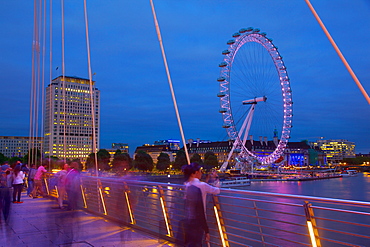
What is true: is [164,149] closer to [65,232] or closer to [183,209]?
[65,232]

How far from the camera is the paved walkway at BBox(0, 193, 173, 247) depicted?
236 inches

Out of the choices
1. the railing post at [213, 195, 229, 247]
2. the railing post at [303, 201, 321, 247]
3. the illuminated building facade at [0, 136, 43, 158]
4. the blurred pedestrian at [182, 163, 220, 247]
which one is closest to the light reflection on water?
the railing post at [213, 195, 229, 247]

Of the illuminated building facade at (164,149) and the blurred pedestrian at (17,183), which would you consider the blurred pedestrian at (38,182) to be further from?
the illuminated building facade at (164,149)

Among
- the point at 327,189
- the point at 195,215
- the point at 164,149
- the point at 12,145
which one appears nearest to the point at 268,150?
the point at 164,149

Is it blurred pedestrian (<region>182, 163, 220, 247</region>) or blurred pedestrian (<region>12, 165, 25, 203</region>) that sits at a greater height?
blurred pedestrian (<region>12, 165, 25, 203</region>)

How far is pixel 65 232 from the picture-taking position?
22.3 feet

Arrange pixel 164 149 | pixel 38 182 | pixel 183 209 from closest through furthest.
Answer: pixel 183 209, pixel 38 182, pixel 164 149

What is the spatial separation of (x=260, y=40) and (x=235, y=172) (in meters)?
38.6

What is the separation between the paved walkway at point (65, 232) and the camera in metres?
6.00

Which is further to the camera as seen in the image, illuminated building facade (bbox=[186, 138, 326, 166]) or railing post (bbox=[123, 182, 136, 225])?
illuminated building facade (bbox=[186, 138, 326, 166])

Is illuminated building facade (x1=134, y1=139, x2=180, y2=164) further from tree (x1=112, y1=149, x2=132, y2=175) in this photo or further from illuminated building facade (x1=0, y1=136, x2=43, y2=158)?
tree (x1=112, y1=149, x2=132, y2=175)

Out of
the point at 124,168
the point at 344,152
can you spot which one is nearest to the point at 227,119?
the point at 124,168

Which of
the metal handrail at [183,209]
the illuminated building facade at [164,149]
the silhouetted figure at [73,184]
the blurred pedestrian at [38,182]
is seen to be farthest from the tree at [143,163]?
the silhouetted figure at [73,184]

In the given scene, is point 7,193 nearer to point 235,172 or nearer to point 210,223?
point 210,223
